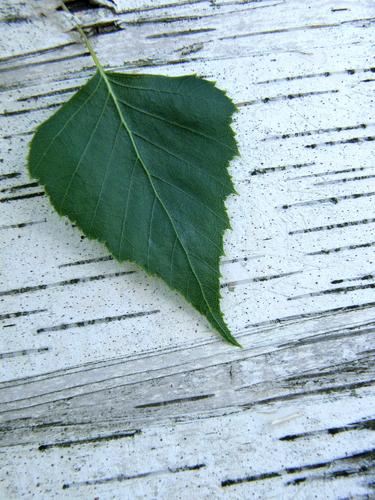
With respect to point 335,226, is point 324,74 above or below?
above

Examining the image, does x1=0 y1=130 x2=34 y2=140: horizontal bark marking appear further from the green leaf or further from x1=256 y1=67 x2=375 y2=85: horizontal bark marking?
x1=256 y1=67 x2=375 y2=85: horizontal bark marking

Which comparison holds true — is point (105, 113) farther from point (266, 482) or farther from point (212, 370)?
point (266, 482)

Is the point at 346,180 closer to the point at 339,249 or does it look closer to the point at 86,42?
the point at 339,249

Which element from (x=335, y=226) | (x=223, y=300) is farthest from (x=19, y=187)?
(x=335, y=226)

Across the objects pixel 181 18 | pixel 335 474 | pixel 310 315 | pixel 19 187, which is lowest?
pixel 335 474

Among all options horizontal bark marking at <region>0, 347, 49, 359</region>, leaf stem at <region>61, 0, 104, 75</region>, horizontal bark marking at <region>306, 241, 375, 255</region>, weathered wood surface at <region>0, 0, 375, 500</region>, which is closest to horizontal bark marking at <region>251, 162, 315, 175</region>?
weathered wood surface at <region>0, 0, 375, 500</region>

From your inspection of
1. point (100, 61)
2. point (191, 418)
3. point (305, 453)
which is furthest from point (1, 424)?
point (100, 61)

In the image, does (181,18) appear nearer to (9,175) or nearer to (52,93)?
(52,93)

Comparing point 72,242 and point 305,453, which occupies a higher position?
point 72,242
